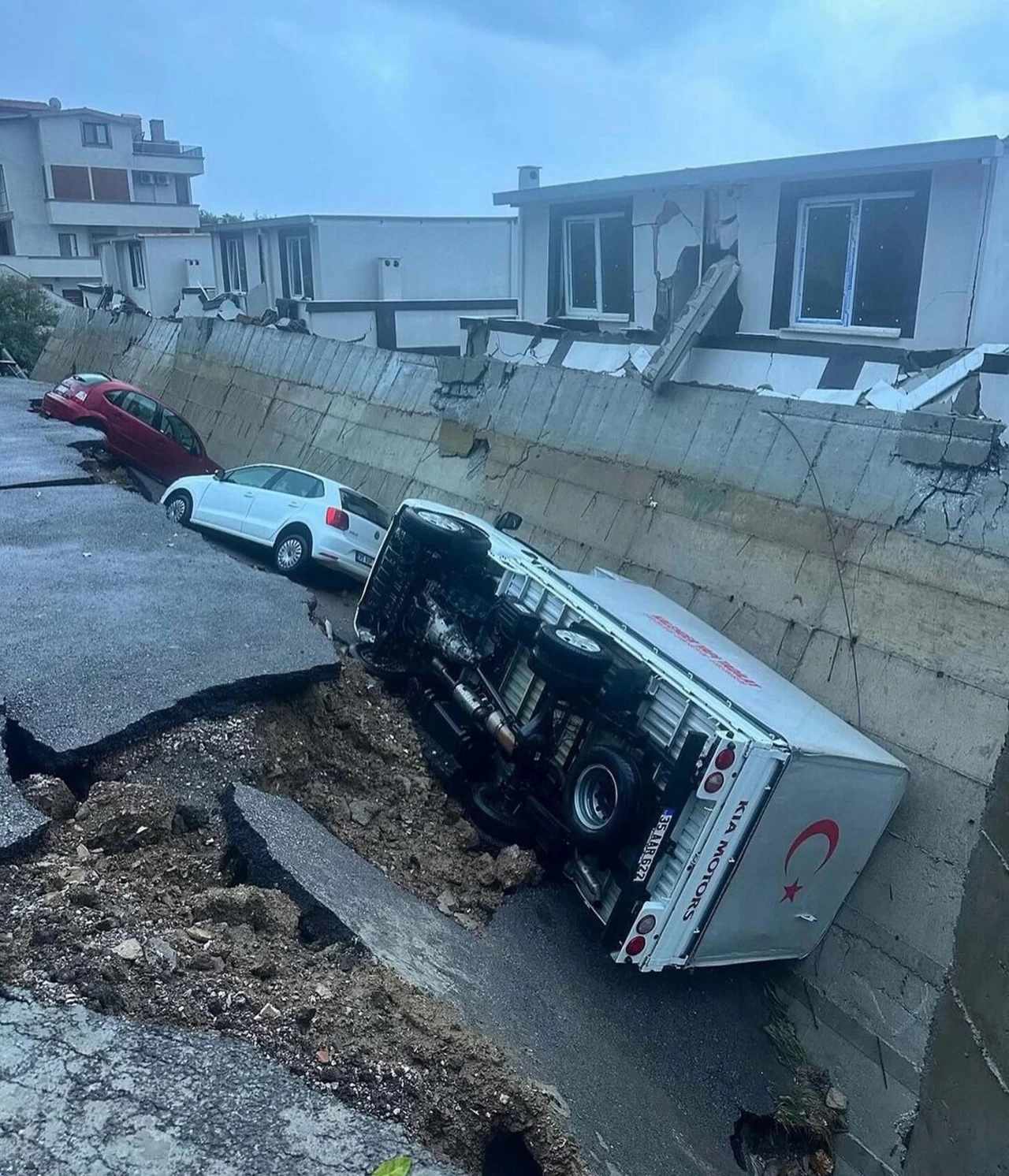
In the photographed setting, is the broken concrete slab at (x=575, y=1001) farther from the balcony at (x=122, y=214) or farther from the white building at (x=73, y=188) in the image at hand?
the balcony at (x=122, y=214)

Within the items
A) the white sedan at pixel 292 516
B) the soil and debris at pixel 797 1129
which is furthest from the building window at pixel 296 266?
the soil and debris at pixel 797 1129

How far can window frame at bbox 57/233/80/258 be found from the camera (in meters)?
49.4

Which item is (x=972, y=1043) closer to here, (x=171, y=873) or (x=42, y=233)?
(x=171, y=873)

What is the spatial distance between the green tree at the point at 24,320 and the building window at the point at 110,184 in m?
19.6

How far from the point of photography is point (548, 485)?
1322 cm

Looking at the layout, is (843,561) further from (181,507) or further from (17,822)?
(181,507)

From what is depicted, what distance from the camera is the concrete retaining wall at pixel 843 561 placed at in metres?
7.11

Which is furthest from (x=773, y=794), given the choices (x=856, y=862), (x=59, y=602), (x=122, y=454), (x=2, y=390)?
(x=2, y=390)

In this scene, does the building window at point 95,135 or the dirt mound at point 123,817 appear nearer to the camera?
the dirt mound at point 123,817

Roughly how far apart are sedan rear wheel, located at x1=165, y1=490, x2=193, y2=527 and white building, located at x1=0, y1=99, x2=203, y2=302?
115 ft

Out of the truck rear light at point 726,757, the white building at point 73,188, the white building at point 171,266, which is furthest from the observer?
the white building at point 73,188

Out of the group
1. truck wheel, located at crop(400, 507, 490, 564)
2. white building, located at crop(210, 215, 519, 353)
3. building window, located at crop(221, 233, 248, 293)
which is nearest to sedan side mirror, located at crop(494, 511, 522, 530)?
truck wheel, located at crop(400, 507, 490, 564)

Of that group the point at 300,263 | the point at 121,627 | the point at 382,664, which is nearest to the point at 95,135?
the point at 300,263

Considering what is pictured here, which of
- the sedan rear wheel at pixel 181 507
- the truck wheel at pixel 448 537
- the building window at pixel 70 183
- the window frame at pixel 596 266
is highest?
the window frame at pixel 596 266
